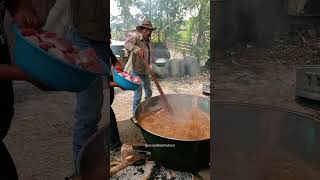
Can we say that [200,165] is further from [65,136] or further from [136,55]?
[136,55]

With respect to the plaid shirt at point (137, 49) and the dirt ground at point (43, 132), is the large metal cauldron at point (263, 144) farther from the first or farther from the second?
the plaid shirt at point (137, 49)

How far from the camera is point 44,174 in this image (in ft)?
8.89

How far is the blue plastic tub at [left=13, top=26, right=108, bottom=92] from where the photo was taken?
1066 mm

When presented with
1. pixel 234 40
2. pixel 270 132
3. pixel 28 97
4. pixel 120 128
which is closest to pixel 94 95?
pixel 270 132

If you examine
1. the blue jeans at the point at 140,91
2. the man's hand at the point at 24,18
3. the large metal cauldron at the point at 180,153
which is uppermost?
the man's hand at the point at 24,18

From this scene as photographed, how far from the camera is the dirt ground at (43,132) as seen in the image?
279 centimetres

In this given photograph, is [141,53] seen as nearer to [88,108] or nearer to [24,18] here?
[88,108]

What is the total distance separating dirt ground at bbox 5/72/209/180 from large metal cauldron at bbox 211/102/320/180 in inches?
41.8

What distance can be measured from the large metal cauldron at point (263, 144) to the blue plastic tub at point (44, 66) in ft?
3.21

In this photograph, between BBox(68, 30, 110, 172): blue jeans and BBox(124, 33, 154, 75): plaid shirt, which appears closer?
BBox(68, 30, 110, 172): blue jeans

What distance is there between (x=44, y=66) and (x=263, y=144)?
1.15m

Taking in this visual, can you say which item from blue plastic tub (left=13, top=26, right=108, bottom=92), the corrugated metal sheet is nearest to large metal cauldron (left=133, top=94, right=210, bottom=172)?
blue plastic tub (left=13, top=26, right=108, bottom=92)

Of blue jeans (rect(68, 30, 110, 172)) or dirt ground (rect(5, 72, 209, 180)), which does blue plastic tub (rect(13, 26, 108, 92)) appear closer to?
blue jeans (rect(68, 30, 110, 172))

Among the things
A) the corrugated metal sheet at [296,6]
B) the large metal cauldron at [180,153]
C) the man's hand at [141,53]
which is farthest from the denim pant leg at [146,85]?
the corrugated metal sheet at [296,6]
